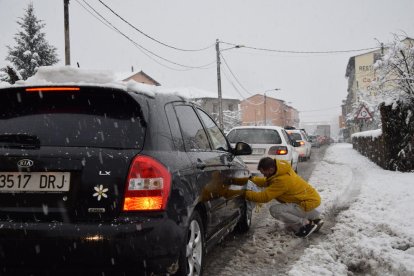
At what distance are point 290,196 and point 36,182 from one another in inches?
153

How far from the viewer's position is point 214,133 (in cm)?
504

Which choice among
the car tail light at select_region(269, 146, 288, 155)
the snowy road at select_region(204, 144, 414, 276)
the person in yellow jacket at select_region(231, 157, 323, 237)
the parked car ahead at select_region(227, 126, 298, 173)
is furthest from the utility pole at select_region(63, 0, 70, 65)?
the person in yellow jacket at select_region(231, 157, 323, 237)

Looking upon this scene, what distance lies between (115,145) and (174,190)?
0.52 metres

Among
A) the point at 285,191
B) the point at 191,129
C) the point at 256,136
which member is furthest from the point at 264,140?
the point at 191,129

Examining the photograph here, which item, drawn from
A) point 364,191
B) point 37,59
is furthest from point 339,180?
point 37,59

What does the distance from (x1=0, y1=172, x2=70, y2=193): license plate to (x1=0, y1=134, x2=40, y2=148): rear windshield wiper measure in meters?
0.20

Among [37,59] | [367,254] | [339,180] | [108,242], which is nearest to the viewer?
[108,242]

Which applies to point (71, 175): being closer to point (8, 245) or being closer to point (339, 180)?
point (8, 245)

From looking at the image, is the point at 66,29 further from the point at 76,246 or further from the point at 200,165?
the point at 76,246

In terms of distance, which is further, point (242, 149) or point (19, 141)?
point (242, 149)

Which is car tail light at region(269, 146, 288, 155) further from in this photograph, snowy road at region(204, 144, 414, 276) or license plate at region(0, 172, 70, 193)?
license plate at region(0, 172, 70, 193)

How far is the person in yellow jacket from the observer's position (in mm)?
5781

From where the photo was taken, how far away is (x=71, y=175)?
9.32 feet

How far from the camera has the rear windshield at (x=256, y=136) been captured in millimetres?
11656
